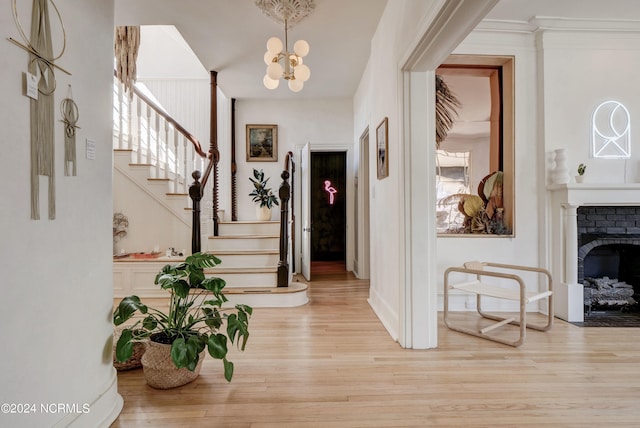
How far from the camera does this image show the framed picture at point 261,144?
554cm

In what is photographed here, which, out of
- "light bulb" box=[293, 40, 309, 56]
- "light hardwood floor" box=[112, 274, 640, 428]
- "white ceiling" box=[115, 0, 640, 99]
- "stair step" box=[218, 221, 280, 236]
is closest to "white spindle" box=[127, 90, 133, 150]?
"white ceiling" box=[115, 0, 640, 99]

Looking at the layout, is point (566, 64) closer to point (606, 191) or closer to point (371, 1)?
point (606, 191)

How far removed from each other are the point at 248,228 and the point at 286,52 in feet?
8.35

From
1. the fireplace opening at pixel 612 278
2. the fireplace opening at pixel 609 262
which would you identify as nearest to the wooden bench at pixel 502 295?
the fireplace opening at pixel 609 262

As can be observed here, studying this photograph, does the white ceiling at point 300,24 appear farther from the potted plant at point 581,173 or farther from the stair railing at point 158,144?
the potted plant at point 581,173

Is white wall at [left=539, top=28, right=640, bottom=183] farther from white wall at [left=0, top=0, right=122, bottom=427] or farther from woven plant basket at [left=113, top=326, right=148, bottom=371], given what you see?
woven plant basket at [left=113, top=326, right=148, bottom=371]

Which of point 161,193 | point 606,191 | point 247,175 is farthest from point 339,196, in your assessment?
point 606,191

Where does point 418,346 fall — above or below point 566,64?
below

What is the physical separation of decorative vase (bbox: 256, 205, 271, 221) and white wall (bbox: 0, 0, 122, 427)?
335cm

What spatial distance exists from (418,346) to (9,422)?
7.49ft

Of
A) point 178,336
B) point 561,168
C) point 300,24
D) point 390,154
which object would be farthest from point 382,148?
point 178,336

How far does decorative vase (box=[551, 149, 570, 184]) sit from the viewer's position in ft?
10.6

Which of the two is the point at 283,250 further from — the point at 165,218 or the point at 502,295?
the point at 502,295

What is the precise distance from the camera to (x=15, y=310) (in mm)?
1136
